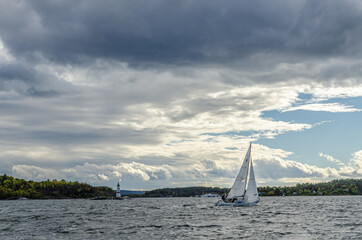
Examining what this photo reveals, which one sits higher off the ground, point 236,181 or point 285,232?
point 236,181

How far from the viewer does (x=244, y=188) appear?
12712 centimetres

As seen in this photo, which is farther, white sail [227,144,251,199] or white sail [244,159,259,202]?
white sail [244,159,259,202]

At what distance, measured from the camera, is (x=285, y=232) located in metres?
58.0

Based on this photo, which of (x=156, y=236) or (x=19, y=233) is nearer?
(x=156, y=236)

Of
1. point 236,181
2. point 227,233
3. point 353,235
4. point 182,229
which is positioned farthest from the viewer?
point 236,181

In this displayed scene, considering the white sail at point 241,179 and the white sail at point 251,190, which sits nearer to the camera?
the white sail at point 241,179

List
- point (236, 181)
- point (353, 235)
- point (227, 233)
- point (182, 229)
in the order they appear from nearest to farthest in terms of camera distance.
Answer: point (353, 235) → point (227, 233) → point (182, 229) → point (236, 181)

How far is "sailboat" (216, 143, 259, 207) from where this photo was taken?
409 ft

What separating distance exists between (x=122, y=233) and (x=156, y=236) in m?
6.74

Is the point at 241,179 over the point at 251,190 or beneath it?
over

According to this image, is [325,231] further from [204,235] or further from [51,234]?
[51,234]

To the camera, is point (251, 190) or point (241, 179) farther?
point (251, 190)

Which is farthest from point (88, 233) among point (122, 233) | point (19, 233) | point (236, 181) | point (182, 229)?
point (236, 181)

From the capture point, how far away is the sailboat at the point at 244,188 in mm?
124775
